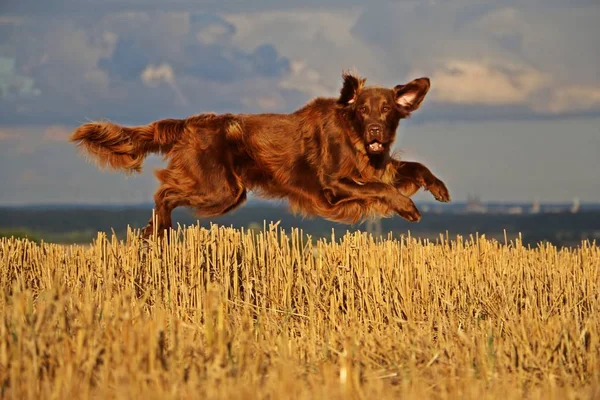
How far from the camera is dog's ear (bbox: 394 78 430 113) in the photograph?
329 inches

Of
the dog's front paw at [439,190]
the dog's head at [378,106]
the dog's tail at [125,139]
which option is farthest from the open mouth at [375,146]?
the dog's tail at [125,139]

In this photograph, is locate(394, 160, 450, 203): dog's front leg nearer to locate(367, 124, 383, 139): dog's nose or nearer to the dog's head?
the dog's head

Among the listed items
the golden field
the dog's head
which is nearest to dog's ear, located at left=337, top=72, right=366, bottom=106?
the dog's head

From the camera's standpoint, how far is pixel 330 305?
7484mm

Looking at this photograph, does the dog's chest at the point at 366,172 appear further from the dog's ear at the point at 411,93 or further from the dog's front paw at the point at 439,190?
the dog's ear at the point at 411,93

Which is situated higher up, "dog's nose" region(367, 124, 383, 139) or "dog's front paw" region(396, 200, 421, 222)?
"dog's nose" region(367, 124, 383, 139)

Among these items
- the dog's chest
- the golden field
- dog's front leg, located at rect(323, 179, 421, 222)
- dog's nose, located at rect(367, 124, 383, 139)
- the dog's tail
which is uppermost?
the dog's tail

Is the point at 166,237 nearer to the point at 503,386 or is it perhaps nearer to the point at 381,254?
the point at 381,254

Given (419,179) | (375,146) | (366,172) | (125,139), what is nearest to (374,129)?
(375,146)

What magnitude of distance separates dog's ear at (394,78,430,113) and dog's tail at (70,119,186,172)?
1.87 m

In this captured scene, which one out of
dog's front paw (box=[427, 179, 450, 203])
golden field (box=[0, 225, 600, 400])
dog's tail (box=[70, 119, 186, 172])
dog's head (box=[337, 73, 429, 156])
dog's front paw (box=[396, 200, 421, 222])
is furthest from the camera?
dog's tail (box=[70, 119, 186, 172])

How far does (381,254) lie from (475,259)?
842mm

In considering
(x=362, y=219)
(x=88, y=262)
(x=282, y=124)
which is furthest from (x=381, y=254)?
(x=88, y=262)

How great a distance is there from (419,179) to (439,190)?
193mm
